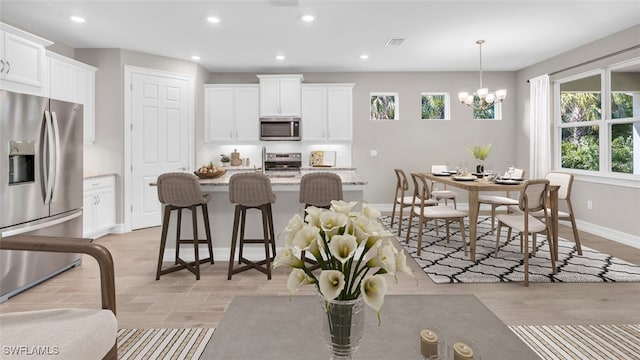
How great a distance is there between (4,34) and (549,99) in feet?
23.3

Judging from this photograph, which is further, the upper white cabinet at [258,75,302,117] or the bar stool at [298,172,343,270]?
the upper white cabinet at [258,75,302,117]

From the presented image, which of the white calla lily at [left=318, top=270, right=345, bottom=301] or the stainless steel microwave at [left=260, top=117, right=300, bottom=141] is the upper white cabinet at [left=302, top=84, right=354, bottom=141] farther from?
the white calla lily at [left=318, top=270, right=345, bottom=301]

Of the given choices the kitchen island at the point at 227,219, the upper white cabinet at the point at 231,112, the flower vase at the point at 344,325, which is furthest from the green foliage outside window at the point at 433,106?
the flower vase at the point at 344,325

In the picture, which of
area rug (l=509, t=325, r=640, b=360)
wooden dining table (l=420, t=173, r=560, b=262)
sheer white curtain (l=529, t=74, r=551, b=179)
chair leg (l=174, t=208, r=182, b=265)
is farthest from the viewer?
sheer white curtain (l=529, t=74, r=551, b=179)

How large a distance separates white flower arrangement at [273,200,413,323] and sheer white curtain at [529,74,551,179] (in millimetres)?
6083

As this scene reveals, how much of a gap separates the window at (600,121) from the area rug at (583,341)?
Result: 3319mm

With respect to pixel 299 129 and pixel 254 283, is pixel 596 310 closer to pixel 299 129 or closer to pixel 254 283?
pixel 254 283

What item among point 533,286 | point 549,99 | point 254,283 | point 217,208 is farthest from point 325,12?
point 549,99

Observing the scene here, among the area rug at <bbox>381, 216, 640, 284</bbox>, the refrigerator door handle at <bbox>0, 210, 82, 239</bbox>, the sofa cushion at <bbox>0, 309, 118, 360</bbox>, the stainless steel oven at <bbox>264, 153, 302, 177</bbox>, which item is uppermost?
the stainless steel oven at <bbox>264, 153, 302, 177</bbox>

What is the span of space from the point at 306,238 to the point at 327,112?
5833 millimetres

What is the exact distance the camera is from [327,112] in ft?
21.4

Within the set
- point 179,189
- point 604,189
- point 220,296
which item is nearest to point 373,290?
point 220,296

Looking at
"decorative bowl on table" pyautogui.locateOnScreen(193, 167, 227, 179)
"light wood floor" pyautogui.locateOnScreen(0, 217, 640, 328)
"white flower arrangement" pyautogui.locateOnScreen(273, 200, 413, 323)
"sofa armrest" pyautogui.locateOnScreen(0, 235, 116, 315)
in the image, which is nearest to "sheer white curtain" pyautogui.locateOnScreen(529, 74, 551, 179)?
"light wood floor" pyautogui.locateOnScreen(0, 217, 640, 328)

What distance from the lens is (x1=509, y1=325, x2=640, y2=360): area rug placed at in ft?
6.55
